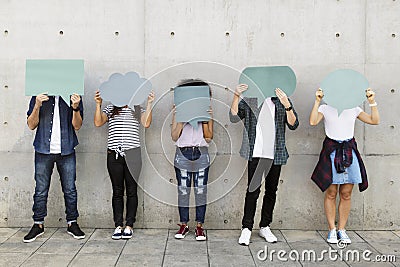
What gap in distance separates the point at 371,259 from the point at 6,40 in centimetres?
326

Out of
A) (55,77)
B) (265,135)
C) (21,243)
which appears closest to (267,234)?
(265,135)

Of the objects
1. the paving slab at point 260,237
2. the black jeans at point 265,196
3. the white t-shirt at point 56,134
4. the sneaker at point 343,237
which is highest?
the white t-shirt at point 56,134

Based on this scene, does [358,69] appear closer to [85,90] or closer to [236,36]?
[236,36]

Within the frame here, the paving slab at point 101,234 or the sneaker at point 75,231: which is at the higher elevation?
the sneaker at point 75,231

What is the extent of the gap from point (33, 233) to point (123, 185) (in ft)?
2.49

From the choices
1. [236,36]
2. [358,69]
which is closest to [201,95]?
[236,36]

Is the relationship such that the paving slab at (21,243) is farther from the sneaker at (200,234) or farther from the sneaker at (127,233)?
the sneaker at (200,234)

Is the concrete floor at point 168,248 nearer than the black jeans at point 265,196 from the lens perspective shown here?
Yes

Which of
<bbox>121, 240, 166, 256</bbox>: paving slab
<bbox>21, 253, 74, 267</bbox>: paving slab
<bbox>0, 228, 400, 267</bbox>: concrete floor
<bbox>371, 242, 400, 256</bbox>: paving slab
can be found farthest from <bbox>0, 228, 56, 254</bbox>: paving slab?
<bbox>371, 242, 400, 256</bbox>: paving slab

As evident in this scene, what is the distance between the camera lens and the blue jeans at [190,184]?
402 centimetres

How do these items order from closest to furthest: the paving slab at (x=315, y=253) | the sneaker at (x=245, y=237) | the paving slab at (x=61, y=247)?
the paving slab at (x=315, y=253), the paving slab at (x=61, y=247), the sneaker at (x=245, y=237)

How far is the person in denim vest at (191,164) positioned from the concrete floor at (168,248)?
18 cm

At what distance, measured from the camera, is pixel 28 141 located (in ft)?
13.9

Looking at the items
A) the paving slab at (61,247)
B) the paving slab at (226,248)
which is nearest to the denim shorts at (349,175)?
the paving slab at (226,248)
